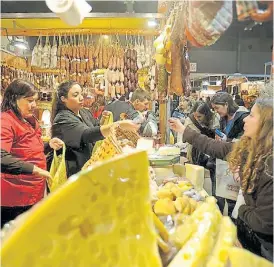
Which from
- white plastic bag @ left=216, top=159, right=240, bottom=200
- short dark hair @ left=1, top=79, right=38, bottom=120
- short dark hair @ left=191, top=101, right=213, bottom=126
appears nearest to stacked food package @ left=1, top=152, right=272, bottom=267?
white plastic bag @ left=216, top=159, right=240, bottom=200

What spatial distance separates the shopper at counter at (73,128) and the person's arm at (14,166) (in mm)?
494

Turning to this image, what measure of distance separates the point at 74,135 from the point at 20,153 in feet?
1.96

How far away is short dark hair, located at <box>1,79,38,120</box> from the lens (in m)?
2.34

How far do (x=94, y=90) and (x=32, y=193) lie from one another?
3.09 metres

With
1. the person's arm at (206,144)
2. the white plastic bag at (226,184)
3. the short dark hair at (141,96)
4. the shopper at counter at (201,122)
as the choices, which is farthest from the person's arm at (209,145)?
Answer: the short dark hair at (141,96)

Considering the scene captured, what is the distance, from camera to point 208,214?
1.08m

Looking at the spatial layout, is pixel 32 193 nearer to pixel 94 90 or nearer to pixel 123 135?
pixel 123 135

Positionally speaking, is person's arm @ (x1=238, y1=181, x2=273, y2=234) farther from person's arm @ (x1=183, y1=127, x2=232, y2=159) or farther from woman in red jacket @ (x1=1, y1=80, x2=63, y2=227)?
woman in red jacket @ (x1=1, y1=80, x2=63, y2=227)

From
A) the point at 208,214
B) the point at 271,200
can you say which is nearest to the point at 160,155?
the point at 271,200

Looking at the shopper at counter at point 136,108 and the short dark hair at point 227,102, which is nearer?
the short dark hair at point 227,102

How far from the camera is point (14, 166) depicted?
2131 millimetres

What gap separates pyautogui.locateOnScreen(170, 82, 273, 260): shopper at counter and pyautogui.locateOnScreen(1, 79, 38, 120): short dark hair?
4.35 ft

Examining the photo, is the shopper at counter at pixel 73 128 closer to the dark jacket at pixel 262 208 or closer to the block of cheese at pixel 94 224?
the dark jacket at pixel 262 208

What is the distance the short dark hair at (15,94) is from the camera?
2.34 meters
